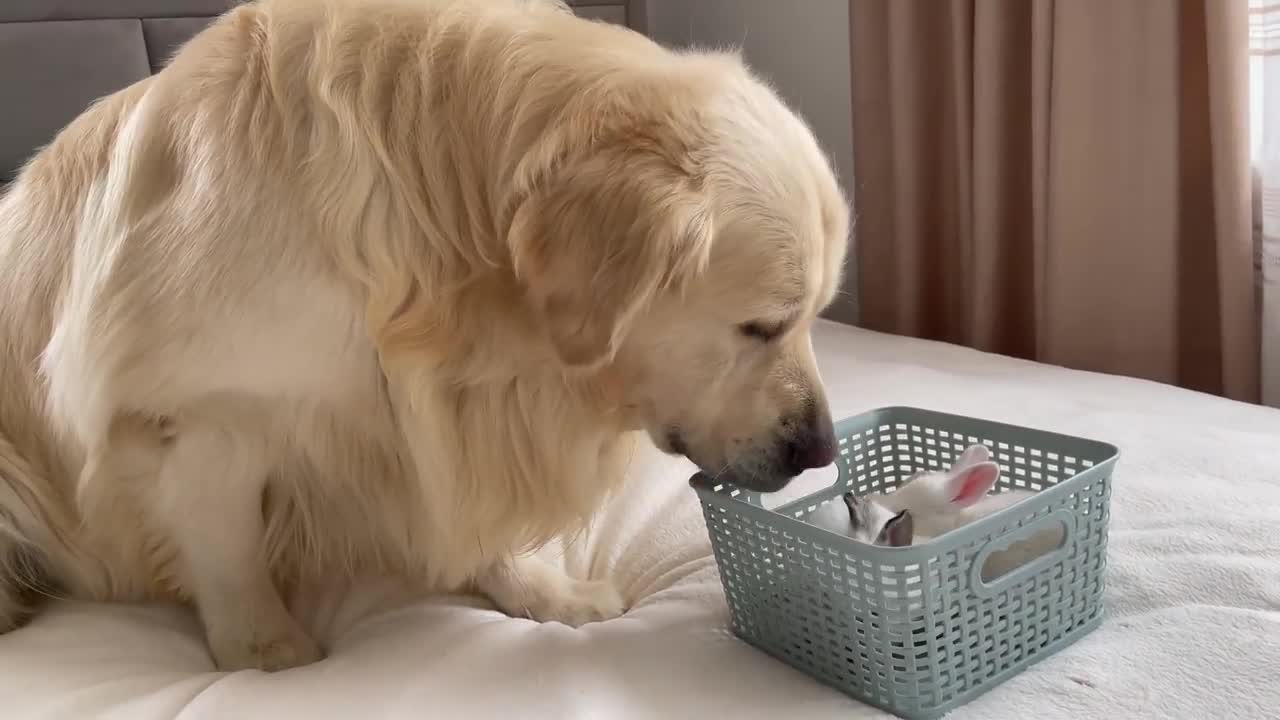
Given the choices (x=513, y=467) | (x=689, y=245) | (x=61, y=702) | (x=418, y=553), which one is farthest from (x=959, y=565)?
(x=61, y=702)

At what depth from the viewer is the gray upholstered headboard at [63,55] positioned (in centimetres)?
221

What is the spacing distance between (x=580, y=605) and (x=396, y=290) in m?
0.46

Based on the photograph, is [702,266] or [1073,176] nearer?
[702,266]

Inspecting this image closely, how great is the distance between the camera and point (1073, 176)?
2.02 metres

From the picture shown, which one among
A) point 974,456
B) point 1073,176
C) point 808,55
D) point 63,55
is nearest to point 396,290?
point 974,456

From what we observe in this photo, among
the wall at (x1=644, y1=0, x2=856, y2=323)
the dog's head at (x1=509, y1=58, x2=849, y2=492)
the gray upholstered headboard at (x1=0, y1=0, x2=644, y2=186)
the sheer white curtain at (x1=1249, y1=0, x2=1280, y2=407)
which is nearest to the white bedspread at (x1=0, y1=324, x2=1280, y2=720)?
the dog's head at (x1=509, y1=58, x2=849, y2=492)

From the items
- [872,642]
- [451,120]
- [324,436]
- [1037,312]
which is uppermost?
[451,120]

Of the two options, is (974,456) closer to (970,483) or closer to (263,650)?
(970,483)

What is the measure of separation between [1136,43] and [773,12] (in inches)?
49.6

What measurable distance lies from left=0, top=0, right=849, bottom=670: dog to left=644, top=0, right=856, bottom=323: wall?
1637mm

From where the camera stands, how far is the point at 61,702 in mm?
1044

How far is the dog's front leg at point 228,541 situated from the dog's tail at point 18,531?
0.18m

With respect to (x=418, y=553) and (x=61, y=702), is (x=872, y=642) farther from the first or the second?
(x=61, y=702)

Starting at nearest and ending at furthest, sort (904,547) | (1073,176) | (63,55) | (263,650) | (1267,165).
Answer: (904,547)
(263,650)
(1267,165)
(1073,176)
(63,55)
